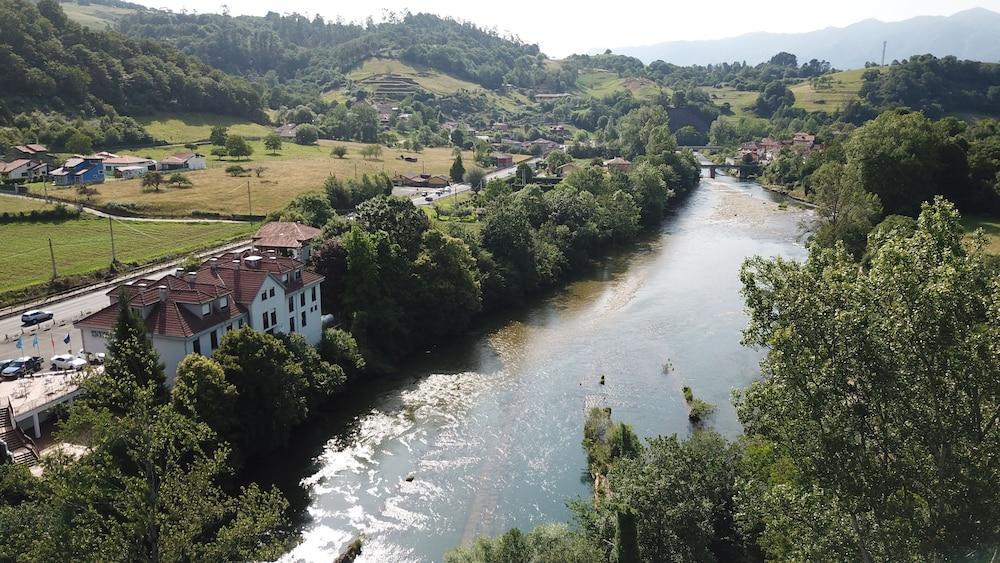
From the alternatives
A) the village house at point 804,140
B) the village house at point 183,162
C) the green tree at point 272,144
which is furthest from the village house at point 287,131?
the village house at point 804,140

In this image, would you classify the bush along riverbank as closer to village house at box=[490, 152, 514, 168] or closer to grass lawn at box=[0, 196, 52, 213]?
grass lawn at box=[0, 196, 52, 213]

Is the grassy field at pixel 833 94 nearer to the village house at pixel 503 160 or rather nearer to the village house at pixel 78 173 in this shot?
the village house at pixel 503 160

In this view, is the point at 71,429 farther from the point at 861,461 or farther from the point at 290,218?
the point at 290,218

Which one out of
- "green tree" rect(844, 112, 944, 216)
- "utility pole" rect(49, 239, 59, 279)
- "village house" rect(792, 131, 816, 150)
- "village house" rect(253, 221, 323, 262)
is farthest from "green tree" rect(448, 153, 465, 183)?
"village house" rect(792, 131, 816, 150)

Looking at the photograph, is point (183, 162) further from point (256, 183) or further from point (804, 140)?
point (804, 140)

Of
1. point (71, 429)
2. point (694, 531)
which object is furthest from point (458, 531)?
point (71, 429)

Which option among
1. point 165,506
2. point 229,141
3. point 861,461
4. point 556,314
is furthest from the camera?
point 229,141
